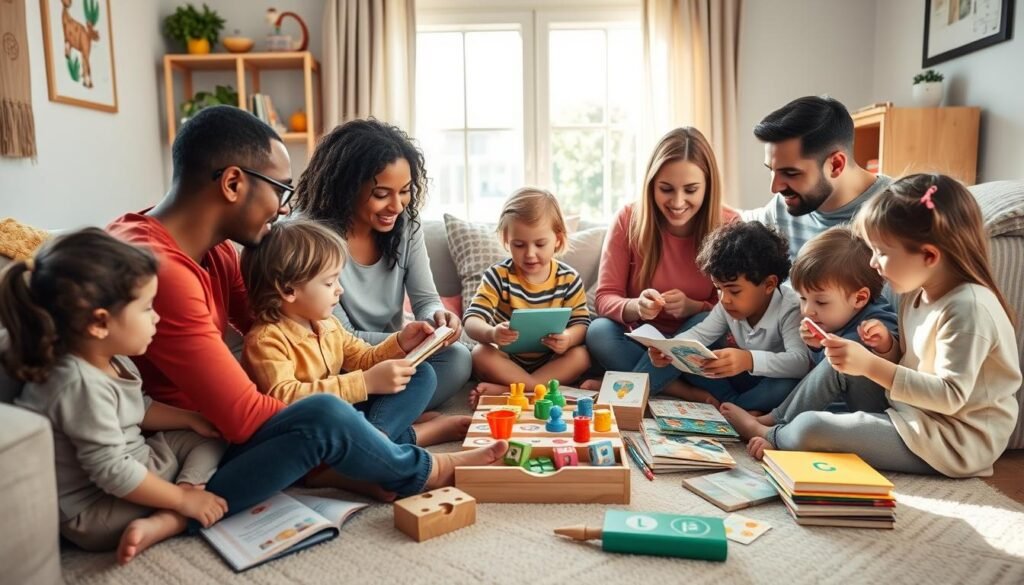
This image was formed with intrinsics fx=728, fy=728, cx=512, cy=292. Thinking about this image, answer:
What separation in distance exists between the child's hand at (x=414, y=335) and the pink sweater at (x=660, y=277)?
2.37 ft

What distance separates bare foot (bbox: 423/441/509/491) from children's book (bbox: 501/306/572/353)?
1.79 ft

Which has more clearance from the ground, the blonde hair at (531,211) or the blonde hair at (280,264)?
the blonde hair at (531,211)

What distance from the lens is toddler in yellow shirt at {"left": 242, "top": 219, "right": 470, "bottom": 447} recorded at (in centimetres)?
151

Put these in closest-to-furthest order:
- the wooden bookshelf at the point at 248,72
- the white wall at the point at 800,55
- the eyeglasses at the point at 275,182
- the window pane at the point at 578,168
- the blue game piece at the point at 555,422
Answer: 1. the eyeglasses at the point at 275,182
2. the blue game piece at the point at 555,422
3. the wooden bookshelf at the point at 248,72
4. the white wall at the point at 800,55
5. the window pane at the point at 578,168

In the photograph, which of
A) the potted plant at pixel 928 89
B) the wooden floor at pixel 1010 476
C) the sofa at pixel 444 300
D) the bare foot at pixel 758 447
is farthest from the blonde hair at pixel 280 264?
the potted plant at pixel 928 89

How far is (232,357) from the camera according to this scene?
1357 millimetres

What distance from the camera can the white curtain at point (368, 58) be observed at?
3959mm

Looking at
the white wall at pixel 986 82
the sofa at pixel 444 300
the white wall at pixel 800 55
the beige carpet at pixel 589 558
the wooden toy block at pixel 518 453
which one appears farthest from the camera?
the white wall at pixel 800 55

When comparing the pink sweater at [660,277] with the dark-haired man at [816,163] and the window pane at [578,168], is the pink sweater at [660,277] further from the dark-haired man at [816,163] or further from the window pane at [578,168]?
the window pane at [578,168]

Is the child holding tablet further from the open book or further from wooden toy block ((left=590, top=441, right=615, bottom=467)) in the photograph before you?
the open book

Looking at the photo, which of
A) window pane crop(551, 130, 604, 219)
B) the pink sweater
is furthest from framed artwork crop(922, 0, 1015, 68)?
window pane crop(551, 130, 604, 219)

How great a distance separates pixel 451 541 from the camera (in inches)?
52.7

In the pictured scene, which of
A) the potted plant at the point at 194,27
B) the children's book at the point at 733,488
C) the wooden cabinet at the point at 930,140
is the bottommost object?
the children's book at the point at 733,488

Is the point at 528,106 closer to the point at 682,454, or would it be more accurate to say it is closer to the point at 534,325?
the point at 534,325
